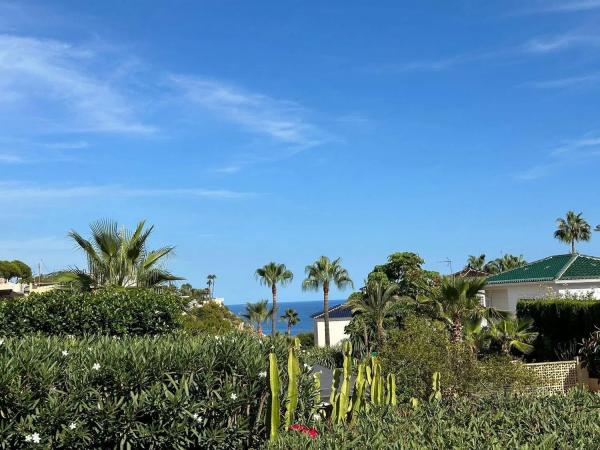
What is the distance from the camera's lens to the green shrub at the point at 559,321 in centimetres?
2759

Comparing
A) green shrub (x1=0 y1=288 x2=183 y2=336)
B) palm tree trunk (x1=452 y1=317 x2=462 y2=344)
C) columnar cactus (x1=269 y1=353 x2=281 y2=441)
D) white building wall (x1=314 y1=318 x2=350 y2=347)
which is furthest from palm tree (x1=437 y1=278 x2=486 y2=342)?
white building wall (x1=314 y1=318 x2=350 y2=347)

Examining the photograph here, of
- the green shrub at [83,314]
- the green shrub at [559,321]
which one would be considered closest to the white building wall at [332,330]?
the green shrub at [559,321]

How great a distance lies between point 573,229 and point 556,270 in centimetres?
3536

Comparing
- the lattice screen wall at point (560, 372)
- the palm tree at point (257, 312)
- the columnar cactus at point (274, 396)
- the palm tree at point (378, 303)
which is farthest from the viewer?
the palm tree at point (257, 312)

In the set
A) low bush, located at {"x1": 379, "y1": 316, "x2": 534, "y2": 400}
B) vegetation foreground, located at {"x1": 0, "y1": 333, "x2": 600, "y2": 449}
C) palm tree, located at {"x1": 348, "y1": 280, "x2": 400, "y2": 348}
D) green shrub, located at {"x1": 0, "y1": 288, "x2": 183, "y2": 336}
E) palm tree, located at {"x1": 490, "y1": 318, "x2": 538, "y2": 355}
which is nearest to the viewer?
vegetation foreground, located at {"x1": 0, "y1": 333, "x2": 600, "y2": 449}

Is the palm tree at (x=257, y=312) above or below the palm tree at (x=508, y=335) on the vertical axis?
above

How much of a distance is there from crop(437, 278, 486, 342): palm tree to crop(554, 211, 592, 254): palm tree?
49.4 m

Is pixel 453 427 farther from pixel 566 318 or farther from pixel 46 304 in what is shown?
pixel 566 318

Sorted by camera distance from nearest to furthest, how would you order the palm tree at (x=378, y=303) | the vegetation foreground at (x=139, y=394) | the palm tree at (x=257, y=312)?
the vegetation foreground at (x=139, y=394) → the palm tree at (x=378, y=303) → the palm tree at (x=257, y=312)

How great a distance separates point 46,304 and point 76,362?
8217 millimetres

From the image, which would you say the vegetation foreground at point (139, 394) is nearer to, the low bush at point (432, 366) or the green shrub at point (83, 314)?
the green shrub at point (83, 314)

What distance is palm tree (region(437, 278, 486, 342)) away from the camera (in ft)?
90.4

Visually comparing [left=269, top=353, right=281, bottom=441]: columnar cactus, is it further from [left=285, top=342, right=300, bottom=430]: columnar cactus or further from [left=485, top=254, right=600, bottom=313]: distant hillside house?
[left=485, top=254, right=600, bottom=313]: distant hillside house

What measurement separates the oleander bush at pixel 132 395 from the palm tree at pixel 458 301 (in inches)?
778
